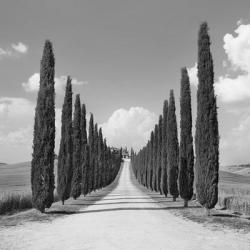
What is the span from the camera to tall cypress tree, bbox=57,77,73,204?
2983cm

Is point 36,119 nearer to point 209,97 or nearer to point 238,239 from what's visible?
point 209,97

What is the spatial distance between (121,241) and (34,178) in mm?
11835

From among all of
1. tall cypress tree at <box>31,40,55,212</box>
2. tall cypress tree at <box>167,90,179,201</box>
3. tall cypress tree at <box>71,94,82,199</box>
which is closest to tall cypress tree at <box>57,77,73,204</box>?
tall cypress tree at <box>71,94,82,199</box>

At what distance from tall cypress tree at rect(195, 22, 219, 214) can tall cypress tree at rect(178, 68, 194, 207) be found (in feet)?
19.9

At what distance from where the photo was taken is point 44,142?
21.8 m

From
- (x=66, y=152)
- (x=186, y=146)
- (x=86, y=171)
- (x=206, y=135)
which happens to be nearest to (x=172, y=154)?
(x=186, y=146)

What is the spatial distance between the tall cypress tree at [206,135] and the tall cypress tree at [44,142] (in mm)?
8567

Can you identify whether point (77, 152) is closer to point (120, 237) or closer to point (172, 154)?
point (172, 154)

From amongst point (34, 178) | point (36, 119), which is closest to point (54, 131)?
point (36, 119)

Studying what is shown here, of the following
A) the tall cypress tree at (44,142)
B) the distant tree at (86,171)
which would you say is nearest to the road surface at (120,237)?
the tall cypress tree at (44,142)

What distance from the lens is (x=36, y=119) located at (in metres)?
22.6

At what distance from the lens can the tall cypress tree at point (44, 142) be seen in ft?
69.3

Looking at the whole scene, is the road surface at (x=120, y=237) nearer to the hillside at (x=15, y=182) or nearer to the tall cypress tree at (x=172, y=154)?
the tall cypress tree at (x=172, y=154)

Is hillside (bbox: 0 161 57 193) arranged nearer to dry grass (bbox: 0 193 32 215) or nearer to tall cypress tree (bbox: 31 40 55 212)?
dry grass (bbox: 0 193 32 215)
